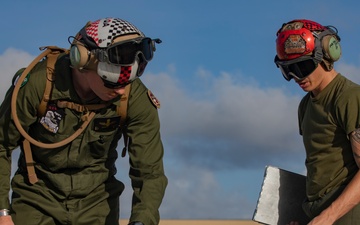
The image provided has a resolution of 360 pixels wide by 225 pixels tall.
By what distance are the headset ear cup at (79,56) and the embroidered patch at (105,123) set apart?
21.6 inches

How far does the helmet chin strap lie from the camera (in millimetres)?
6270

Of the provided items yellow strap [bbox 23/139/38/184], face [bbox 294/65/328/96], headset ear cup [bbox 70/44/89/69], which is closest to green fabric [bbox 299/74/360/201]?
face [bbox 294/65/328/96]

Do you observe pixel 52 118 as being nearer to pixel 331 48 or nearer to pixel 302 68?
pixel 302 68

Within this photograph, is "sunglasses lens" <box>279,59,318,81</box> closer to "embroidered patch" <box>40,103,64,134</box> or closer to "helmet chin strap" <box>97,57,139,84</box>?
"helmet chin strap" <box>97,57,139,84</box>

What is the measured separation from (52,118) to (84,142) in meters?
0.31

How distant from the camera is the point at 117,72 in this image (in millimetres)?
6270

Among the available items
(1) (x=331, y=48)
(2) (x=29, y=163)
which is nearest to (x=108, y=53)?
(2) (x=29, y=163)

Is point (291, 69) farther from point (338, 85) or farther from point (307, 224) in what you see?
point (307, 224)

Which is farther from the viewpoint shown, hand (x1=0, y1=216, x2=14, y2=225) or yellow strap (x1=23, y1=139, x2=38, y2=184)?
yellow strap (x1=23, y1=139, x2=38, y2=184)

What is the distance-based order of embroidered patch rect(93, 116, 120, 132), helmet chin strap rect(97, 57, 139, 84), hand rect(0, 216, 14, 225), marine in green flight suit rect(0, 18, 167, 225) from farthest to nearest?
embroidered patch rect(93, 116, 120, 132)
hand rect(0, 216, 14, 225)
marine in green flight suit rect(0, 18, 167, 225)
helmet chin strap rect(97, 57, 139, 84)

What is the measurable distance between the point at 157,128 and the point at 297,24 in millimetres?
1405

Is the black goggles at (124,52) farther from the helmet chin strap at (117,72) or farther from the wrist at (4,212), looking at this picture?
the wrist at (4,212)

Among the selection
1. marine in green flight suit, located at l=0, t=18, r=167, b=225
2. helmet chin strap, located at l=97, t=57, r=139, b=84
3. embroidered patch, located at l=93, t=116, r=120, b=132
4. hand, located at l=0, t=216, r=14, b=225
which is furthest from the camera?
embroidered patch, located at l=93, t=116, r=120, b=132

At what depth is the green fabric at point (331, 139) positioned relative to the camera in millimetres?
6543
